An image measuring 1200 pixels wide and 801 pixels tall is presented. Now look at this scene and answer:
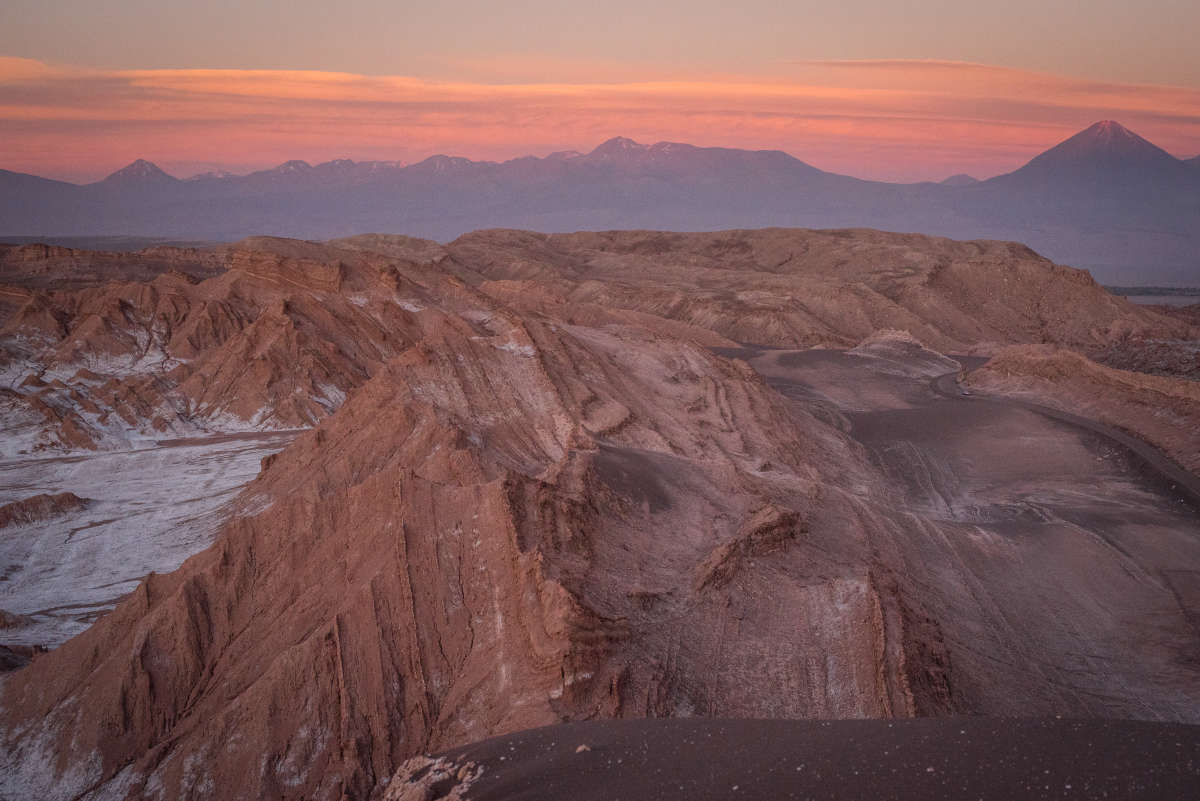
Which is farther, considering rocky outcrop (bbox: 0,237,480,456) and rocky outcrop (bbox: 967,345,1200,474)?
rocky outcrop (bbox: 0,237,480,456)

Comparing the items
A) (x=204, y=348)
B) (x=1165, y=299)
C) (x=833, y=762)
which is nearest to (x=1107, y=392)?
(x=833, y=762)

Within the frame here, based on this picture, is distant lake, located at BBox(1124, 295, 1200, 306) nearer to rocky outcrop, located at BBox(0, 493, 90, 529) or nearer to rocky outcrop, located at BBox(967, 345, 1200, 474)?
rocky outcrop, located at BBox(967, 345, 1200, 474)

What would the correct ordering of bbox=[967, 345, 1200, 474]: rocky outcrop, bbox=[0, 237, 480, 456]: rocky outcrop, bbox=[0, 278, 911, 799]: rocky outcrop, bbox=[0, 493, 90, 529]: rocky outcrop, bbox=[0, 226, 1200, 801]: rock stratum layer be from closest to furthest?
bbox=[0, 278, 911, 799]: rocky outcrop, bbox=[0, 226, 1200, 801]: rock stratum layer, bbox=[0, 493, 90, 529]: rocky outcrop, bbox=[967, 345, 1200, 474]: rocky outcrop, bbox=[0, 237, 480, 456]: rocky outcrop

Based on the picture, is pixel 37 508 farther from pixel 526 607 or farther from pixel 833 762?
pixel 833 762

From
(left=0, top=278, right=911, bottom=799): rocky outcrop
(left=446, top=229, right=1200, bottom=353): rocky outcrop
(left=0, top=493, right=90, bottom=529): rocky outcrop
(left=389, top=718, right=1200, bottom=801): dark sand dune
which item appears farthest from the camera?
(left=446, top=229, right=1200, bottom=353): rocky outcrop

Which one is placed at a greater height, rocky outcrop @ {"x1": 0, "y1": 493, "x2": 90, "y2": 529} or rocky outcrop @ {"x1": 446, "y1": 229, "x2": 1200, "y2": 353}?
rocky outcrop @ {"x1": 446, "y1": 229, "x2": 1200, "y2": 353}

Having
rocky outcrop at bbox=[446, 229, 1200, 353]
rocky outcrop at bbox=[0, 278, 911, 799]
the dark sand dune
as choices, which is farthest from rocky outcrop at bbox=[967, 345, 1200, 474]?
the dark sand dune

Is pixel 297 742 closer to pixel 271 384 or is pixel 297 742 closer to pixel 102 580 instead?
pixel 102 580

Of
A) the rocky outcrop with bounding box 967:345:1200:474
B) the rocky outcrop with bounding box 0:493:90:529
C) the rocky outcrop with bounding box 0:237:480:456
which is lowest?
the rocky outcrop with bounding box 0:493:90:529
